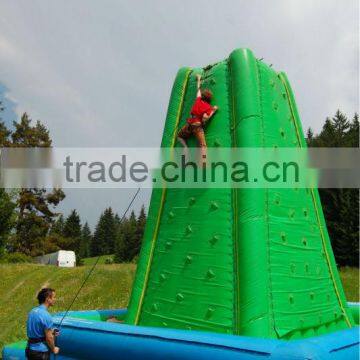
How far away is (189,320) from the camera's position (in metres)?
4.20

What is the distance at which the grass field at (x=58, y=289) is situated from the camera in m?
10.3

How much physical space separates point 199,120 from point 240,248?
5.44ft

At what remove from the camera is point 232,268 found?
419cm

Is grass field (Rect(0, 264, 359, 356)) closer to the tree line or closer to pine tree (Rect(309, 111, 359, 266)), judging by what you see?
the tree line

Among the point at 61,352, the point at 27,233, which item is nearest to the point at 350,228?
the point at 27,233

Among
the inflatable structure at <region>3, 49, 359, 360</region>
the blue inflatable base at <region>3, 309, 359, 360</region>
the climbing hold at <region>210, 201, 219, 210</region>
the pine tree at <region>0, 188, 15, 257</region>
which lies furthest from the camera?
the pine tree at <region>0, 188, 15, 257</region>

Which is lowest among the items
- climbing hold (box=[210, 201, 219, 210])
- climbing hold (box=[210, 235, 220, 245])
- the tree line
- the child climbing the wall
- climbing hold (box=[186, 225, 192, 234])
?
the tree line

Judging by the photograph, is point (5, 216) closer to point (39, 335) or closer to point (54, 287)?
point (54, 287)

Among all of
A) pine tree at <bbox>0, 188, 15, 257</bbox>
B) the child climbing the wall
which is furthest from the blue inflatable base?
pine tree at <bbox>0, 188, 15, 257</bbox>

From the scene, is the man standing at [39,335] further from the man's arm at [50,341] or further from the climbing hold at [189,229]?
the climbing hold at [189,229]

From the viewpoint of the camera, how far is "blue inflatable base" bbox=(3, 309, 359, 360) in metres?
3.07

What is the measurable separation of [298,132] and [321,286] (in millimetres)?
2041

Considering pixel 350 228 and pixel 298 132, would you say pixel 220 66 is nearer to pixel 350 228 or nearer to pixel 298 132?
pixel 298 132

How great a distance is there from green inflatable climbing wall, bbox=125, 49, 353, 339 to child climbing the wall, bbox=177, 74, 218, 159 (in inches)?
3.9
